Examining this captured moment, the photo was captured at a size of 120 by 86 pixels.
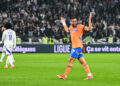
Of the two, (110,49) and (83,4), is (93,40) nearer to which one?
(110,49)

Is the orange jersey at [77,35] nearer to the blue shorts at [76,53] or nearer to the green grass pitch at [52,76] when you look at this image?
the blue shorts at [76,53]

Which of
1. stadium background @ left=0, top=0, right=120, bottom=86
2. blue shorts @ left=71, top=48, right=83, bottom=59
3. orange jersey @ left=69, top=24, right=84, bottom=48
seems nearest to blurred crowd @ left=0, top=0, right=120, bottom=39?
stadium background @ left=0, top=0, right=120, bottom=86

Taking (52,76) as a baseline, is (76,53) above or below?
above

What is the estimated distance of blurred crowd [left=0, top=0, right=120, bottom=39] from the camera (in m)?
39.1

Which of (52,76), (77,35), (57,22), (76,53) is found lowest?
(52,76)

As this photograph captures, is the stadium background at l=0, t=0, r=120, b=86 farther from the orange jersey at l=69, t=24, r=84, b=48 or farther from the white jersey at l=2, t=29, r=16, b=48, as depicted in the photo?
the orange jersey at l=69, t=24, r=84, b=48

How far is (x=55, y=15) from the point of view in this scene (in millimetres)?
41188

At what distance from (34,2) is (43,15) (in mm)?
2513

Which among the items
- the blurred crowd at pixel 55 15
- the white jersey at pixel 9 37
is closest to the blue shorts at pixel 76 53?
the white jersey at pixel 9 37

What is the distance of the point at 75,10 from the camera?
42438mm

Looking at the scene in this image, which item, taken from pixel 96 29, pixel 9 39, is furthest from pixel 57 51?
pixel 9 39

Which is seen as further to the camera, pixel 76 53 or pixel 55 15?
pixel 55 15

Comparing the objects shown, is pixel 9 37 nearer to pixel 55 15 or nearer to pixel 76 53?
pixel 76 53

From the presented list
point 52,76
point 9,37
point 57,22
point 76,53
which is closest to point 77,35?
point 76,53
